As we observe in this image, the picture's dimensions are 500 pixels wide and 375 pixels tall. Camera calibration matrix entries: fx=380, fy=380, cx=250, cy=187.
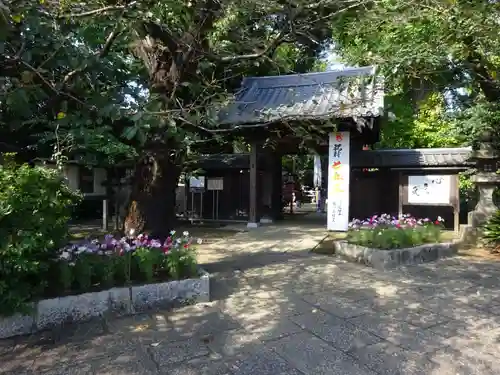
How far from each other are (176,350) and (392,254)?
4446 mm

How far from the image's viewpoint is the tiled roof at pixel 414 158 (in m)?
11.2

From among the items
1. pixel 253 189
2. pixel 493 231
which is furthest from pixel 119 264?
pixel 493 231

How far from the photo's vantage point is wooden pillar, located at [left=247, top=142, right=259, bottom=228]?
11.8m

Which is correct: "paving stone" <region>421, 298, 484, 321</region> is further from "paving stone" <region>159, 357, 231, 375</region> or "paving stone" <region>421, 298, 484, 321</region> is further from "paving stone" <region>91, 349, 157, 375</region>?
"paving stone" <region>91, 349, 157, 375</region>

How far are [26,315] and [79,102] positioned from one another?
2.07m

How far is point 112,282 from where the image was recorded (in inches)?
168

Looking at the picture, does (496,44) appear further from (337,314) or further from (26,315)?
(26,315)

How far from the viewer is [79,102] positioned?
349cm

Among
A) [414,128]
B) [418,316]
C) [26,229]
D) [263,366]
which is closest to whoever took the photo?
[263,366]

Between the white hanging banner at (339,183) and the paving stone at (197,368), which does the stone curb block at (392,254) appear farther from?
the paving stone at (197,368)

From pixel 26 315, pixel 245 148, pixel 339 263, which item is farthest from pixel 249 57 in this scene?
pixel 245 148

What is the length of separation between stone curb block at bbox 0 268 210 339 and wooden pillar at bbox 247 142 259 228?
7.05 m

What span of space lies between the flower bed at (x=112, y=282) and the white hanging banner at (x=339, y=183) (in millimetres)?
6052

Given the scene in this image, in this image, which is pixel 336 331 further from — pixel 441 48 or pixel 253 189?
pixel 253 189
